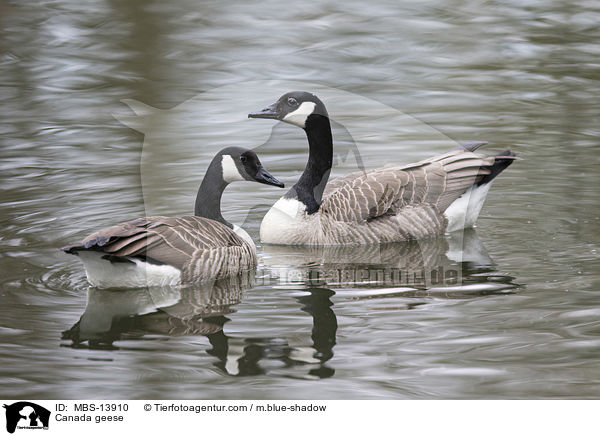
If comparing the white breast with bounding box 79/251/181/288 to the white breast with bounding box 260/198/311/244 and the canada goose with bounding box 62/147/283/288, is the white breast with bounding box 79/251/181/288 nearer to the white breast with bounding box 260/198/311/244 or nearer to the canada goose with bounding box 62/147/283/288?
the canada goose with bounding box 62/147/283/288

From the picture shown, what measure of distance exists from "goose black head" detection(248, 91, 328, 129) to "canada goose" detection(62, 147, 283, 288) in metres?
0.89

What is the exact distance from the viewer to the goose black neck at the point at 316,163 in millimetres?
10133

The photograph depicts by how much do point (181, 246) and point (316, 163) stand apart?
2423mm

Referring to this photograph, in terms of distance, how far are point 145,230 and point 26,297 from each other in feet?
3.72

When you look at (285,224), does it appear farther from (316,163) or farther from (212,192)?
(212,192)

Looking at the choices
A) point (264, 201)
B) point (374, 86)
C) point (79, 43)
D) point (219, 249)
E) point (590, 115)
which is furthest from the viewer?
point (79, 43)

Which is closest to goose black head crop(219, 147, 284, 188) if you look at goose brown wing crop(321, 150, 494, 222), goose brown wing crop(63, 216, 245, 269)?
goose brown wing crop(63, 216, 245, 269)

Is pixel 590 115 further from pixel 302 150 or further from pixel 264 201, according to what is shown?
pixel 264 201

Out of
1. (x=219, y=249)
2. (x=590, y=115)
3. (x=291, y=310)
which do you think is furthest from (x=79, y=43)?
(x=291, y=310)

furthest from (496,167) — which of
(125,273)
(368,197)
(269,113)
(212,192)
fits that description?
(125,273)

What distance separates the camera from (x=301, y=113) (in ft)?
32.9

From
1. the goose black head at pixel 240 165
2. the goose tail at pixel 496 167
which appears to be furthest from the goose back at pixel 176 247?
the goose tail at pixel 496 167

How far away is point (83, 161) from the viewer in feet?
41.2

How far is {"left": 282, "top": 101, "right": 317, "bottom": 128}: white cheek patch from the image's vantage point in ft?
32.7
